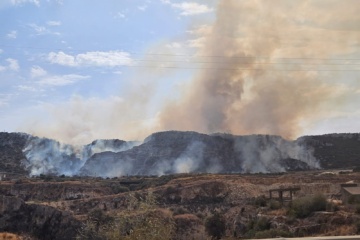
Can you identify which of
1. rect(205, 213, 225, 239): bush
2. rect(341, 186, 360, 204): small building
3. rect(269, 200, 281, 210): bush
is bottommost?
rect(205, 213, 225, 239): bush

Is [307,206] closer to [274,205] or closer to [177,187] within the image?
[274,205]

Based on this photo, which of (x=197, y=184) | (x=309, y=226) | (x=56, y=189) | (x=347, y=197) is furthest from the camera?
(x=56, y=189)

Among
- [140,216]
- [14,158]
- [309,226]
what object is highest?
[14,158]

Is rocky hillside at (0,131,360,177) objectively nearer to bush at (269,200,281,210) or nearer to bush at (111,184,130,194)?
bush at (111,184,130,194)

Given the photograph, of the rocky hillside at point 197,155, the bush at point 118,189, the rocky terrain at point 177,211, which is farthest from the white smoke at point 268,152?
the bush at point 118,189

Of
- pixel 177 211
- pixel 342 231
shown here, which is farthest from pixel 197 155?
pixel 342 231

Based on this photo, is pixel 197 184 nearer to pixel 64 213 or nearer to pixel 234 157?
pixel 64 213

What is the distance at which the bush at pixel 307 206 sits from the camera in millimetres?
39250

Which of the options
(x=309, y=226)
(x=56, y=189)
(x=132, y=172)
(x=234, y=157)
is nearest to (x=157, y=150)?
(x=132, y=172)

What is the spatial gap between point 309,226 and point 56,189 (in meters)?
55.9

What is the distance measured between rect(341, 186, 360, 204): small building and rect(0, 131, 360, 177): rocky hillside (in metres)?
92.2

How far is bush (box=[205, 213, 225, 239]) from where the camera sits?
43.5 metres

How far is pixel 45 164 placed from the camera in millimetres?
157500

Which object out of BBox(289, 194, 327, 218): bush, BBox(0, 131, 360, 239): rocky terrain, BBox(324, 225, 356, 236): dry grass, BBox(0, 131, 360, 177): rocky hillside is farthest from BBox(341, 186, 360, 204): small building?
BBox(0, 131, 360, 177): rocky hillside
